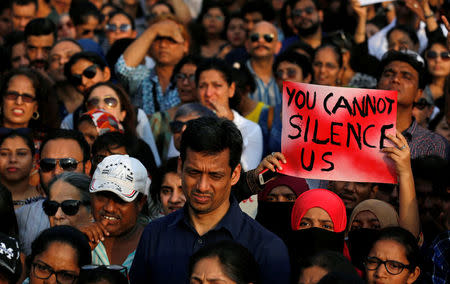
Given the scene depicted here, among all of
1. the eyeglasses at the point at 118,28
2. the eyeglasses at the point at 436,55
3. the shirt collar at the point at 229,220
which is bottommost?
the eyeglasses at the point at 436,55

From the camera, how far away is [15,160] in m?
6.96

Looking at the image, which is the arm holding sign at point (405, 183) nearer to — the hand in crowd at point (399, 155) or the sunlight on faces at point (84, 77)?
the hand in crowd at point (399, 155)

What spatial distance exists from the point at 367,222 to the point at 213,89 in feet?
8.39

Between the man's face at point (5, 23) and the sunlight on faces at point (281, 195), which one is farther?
the man's face at point (5, 23)

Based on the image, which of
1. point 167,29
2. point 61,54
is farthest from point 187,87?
point 61,54

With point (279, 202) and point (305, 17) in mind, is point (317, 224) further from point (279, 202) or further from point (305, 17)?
point (305, 17)

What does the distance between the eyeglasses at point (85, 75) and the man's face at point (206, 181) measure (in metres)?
4.27

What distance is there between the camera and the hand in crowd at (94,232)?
530 cm

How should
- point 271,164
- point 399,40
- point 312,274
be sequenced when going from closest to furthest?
1. point 312,274
2. point 271,164
3. point 399,40

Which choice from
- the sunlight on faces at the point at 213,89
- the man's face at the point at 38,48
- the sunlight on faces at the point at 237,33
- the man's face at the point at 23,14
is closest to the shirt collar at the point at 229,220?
the sunlight on faces at the point at 213,89

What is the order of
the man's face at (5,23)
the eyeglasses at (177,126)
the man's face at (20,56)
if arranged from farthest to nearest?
the man's face at (5,23), the man's face at (20,56), the eyeglasses at (177,126)

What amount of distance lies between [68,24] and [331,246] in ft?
24.1

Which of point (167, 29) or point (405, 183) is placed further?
point (167, 29)

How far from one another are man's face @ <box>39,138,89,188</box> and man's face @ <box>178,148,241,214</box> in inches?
101
